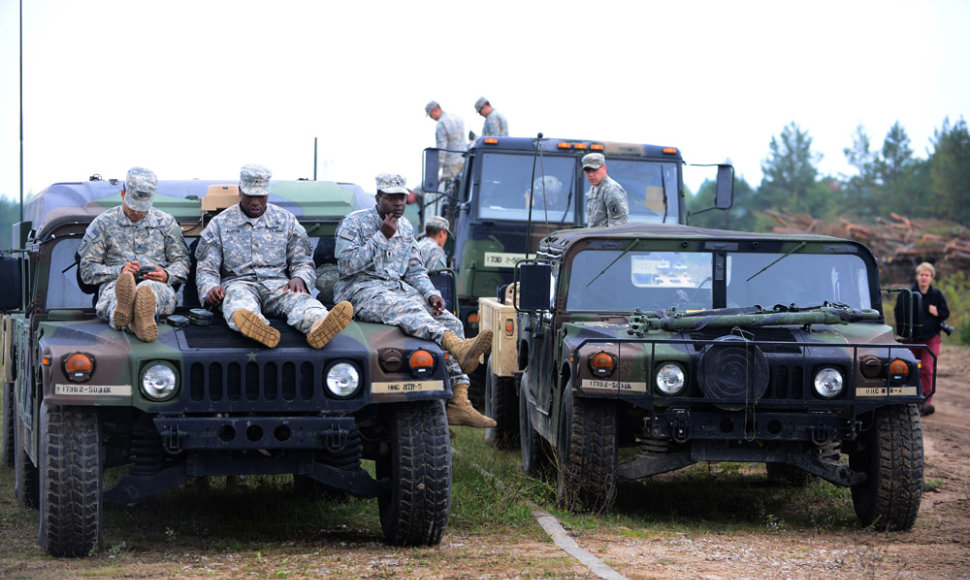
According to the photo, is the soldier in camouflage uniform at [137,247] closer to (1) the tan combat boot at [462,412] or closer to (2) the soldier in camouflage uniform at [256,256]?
(2) the soldier in camouflage uniform at [256,256]

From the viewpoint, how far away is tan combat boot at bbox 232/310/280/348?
6.59 meters

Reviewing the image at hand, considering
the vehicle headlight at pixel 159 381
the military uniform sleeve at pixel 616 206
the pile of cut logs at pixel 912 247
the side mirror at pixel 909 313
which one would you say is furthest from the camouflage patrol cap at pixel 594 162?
the pile of cut logs at pixel 912 247

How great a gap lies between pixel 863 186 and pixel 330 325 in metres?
51.5

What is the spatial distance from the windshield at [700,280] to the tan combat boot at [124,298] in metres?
3.21

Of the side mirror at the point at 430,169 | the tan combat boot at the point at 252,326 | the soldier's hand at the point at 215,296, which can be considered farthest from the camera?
the side mirror at the point at 430,169

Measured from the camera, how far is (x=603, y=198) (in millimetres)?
11625

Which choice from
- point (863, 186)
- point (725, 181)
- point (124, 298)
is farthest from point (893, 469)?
point (863, 186)

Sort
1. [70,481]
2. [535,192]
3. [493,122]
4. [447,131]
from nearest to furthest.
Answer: [70,481], [535,192], [493,122], [447,131]

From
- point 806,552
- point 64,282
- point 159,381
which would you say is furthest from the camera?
point 64,282

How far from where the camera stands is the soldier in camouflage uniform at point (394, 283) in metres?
7.28

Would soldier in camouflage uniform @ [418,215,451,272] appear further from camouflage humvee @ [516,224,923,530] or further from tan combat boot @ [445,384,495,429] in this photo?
tan combat boot @ [445,384,495,429]

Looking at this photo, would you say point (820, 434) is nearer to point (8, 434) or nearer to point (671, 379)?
point (671, 379)

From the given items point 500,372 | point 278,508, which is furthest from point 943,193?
point 278,508

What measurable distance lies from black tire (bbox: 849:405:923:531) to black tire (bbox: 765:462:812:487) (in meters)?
1.77
